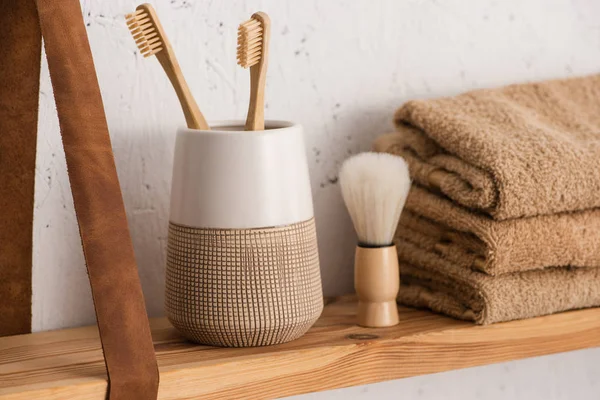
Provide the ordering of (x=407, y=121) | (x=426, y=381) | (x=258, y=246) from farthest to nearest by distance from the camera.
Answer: (x=426, y=381) → (x=407, y=121) → (x=258, y=246)

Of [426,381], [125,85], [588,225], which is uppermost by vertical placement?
[125,85]

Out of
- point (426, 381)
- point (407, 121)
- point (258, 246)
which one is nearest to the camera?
point (258, 246)

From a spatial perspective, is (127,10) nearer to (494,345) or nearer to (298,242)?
(298,242)

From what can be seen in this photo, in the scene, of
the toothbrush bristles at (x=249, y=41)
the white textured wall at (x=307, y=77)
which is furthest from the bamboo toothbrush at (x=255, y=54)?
the white textured wall at (x=307, y=77)

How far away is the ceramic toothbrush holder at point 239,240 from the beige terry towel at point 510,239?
144 millimetres

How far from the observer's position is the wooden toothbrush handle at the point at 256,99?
58 centimetres

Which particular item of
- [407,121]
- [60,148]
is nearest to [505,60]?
[407,121]

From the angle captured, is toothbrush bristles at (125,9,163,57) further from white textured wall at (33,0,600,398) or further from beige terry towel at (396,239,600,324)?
beige terry towel at (396,239,600,324)

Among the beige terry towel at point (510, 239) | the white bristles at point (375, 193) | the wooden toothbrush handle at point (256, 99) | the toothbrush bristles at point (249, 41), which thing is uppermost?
the toothbrush bristles at point (249, 41)

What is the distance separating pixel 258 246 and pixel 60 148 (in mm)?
197

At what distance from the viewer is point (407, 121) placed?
715mm

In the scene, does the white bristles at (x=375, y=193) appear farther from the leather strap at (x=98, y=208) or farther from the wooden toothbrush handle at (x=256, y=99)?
the leather strap at (x=98, y=208)

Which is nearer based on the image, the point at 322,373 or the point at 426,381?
the point at 322,373

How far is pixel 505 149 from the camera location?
24.9 inches
